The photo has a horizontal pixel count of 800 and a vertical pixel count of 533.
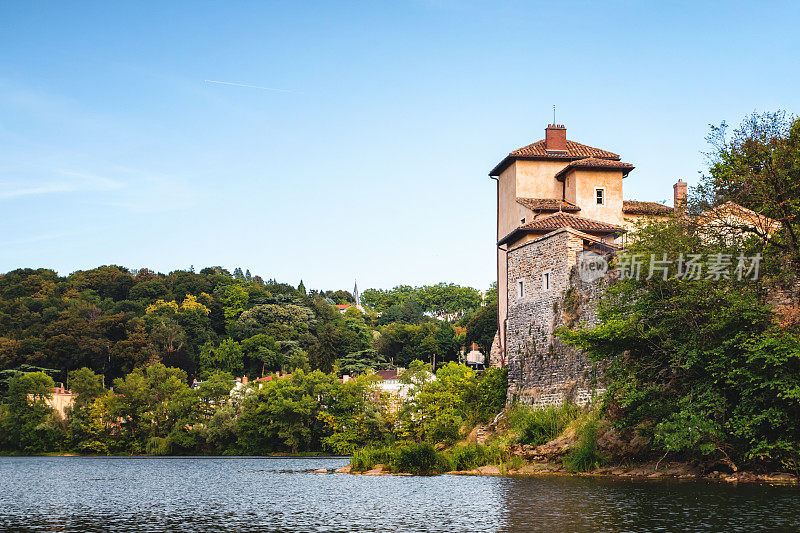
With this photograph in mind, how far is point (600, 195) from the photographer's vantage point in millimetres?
44812

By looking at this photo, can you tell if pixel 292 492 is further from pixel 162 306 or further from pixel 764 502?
pixel 162 306

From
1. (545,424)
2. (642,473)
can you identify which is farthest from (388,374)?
(642,473)

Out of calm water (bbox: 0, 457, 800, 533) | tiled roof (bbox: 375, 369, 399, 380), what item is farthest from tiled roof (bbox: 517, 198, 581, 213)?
tiled roof (bbox: 375, 369, 399, 380)

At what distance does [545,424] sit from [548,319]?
197 inches

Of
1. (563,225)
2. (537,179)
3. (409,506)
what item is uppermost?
(537,179)

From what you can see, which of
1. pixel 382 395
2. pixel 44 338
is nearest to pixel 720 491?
pixel 382 395

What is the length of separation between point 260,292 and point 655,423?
104m

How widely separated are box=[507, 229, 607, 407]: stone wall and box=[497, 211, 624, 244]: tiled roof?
1.58 m

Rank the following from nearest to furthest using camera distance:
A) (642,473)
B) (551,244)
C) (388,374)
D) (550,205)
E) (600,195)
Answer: (642,473) < (551,244) < (550,205) < (600,195) < (388,374)

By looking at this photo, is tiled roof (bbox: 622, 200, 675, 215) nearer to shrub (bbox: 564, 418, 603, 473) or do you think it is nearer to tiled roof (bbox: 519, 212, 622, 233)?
tiled roof (bbox: 519, 212, 622, 233)

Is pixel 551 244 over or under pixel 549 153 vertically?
under

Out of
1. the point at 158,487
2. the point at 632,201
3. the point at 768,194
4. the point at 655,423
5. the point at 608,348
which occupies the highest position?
the point at 632,201

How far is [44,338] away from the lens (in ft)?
329

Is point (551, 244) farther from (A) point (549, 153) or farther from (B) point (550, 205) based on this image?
(A) point (549, 153)
